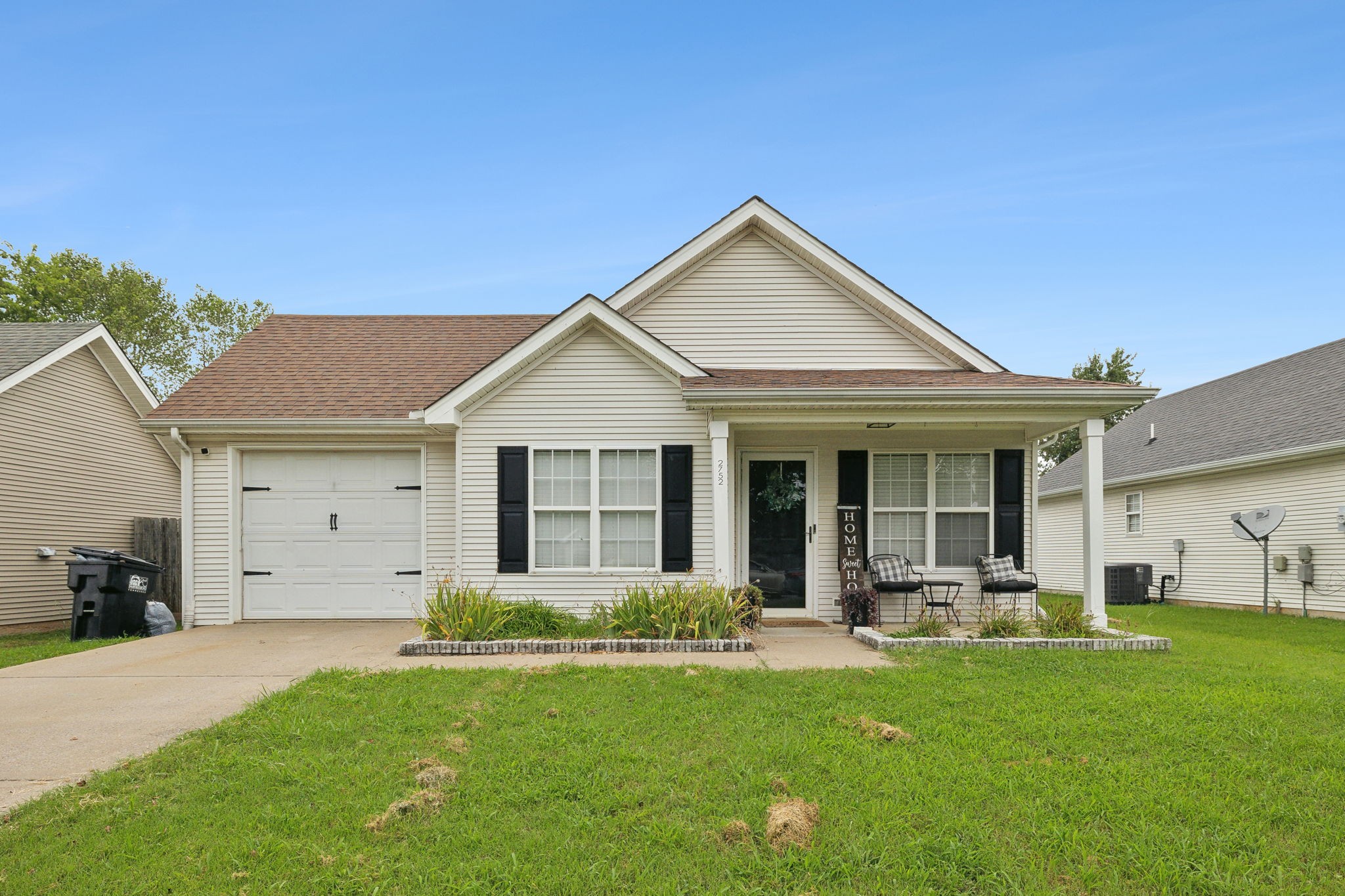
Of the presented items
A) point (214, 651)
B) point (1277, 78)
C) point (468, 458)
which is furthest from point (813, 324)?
point (1277, 78)

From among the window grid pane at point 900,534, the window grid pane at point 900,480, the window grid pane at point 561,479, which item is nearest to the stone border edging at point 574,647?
the window grid pane at point 561,479

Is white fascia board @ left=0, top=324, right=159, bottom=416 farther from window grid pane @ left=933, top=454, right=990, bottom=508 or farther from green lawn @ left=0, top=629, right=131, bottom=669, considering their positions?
window grid pane @ left=933, top=454, right=990, bottom=508

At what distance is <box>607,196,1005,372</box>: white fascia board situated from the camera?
33.5ft

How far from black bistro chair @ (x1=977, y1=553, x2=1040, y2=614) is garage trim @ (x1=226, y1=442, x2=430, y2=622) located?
7.05 metres

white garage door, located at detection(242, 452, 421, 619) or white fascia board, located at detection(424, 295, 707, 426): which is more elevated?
white fascia board, located at detection(424, 295, 707, 426)

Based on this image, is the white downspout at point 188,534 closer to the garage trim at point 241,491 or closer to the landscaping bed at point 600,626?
the garage trim at point 241,491

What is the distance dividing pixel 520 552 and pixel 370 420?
2663 mm

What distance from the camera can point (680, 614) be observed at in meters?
7.84

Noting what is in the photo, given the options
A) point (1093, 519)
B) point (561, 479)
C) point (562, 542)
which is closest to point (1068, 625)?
point (1093, 519)

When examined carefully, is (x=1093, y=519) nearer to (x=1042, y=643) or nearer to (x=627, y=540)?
(x=1042, y=643)

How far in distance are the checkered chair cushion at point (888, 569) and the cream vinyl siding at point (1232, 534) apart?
8178 mm

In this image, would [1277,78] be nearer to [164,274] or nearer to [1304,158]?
[1304,158]

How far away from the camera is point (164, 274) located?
30125 millimetres

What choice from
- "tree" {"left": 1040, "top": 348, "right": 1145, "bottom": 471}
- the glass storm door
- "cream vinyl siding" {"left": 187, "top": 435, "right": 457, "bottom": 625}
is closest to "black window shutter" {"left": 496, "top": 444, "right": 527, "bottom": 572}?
"cream vinyl siding" {"left": 187, "top": 435, "right": 457, "bottom": 625}
